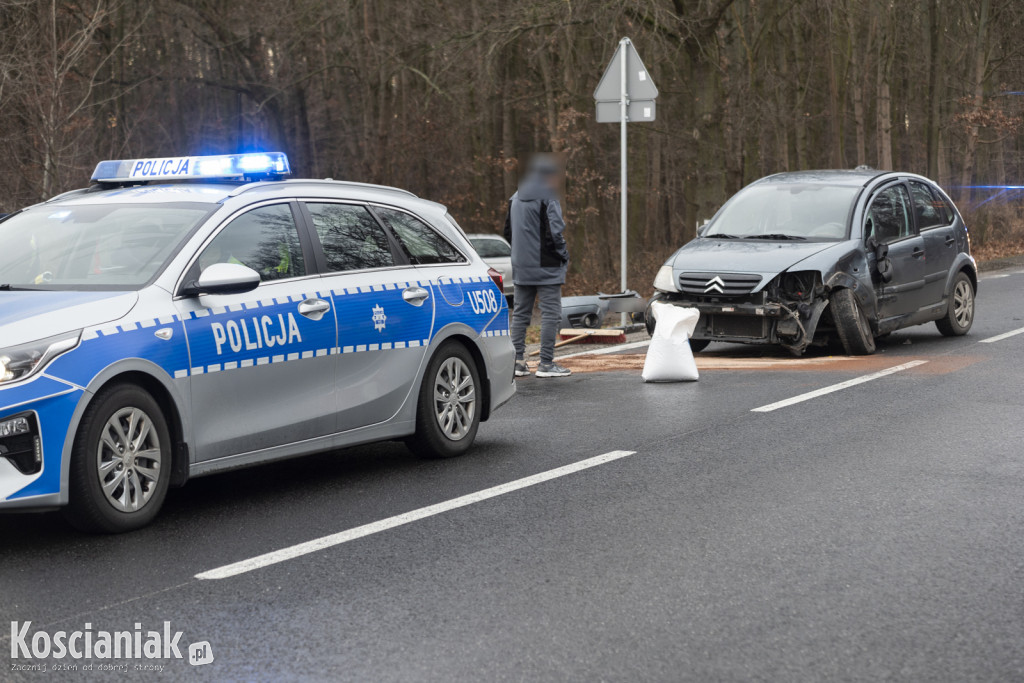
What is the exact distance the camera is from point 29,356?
17.7 feet

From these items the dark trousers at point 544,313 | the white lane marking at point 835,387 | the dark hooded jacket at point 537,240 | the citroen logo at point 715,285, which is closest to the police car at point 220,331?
the white lane marking at point 835,387

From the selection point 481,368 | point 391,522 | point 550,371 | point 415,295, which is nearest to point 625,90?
point 550,371

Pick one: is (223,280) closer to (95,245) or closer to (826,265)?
(95,245)

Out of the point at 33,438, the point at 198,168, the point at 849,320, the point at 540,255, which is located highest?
the point at 198,168

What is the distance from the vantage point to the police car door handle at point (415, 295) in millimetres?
7479

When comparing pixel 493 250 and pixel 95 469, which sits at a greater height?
pixel 493 250

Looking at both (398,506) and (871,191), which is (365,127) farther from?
(398,506)

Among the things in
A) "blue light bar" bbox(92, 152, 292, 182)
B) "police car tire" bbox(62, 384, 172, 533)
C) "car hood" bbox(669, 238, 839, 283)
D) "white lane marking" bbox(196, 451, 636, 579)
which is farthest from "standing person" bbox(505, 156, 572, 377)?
"police car tire" bbox(62, 384, 172, 533)

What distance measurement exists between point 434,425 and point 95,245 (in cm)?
226

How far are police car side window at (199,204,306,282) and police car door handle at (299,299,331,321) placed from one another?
0.17 metres

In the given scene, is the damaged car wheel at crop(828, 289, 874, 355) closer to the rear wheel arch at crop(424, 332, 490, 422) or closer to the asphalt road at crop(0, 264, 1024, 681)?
the asphalt road at crop(0, 264, 1024, 681)

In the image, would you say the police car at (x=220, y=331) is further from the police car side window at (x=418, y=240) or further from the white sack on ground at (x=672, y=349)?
the white sack on ground at (x=672, y=349)

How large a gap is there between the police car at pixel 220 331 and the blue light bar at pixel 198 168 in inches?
0.5

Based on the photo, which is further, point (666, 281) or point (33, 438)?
point (666, 281)
